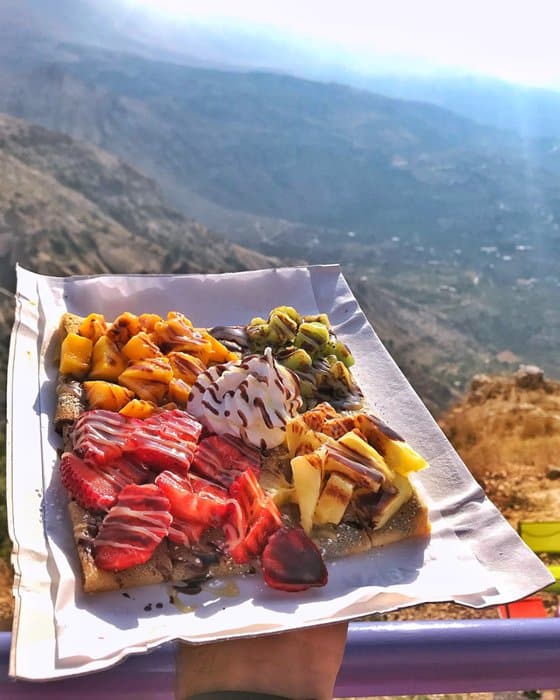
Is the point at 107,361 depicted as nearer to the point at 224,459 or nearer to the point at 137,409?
the point at 137,409

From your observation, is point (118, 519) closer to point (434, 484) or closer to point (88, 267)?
point (434, 484)

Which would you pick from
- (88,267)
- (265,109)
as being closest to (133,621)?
(88,267)

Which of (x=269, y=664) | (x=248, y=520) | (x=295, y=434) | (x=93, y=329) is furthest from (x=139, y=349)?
(x=269, y=664)

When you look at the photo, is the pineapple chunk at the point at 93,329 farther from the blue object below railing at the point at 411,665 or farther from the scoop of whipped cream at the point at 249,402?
the blue object below railing at the point at 411,665

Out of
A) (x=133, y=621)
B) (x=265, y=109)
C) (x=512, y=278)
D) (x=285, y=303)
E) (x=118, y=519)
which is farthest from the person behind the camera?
(x=265, y=109)

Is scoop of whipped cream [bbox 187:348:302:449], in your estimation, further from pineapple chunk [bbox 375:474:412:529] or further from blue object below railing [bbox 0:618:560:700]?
blue object below railing [bbox 0:618:560:700]

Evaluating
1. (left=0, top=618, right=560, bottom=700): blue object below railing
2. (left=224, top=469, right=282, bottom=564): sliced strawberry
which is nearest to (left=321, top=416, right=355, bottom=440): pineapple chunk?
(left=224, top=469, right=282, bottom=564): sliced strawberry
